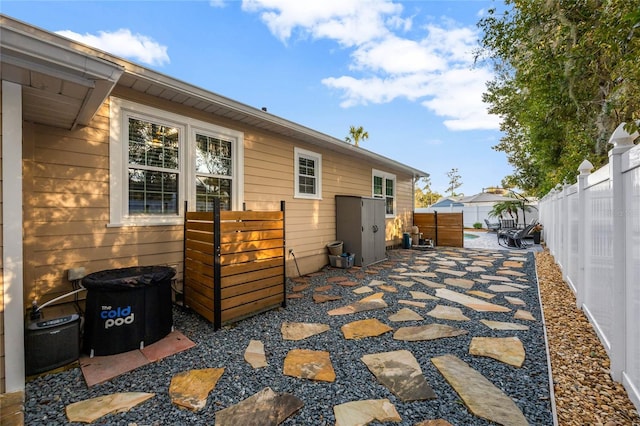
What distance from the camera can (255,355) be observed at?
2.78 metres

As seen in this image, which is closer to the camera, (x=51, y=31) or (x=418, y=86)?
(x=51, y=31)

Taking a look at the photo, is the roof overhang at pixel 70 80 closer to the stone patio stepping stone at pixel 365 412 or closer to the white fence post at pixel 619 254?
the stone patio stepping stone at pixel 365 412

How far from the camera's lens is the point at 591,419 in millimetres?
1833

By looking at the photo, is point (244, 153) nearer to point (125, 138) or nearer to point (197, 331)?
point (125, 138)

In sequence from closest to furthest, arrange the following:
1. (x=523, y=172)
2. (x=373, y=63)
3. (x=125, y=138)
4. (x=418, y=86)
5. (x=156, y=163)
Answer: (x=125, y=138) → (x=156, y=163) → (x=373, y=63) → (x=418, y=86) → (x=523, y=172)

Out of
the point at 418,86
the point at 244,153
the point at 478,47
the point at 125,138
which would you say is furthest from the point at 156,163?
the point at 418,86

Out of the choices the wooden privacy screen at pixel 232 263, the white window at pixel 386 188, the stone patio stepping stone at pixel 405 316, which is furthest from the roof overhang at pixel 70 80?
the white window at pixel 386 188

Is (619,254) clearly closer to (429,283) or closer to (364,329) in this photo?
(364,329)

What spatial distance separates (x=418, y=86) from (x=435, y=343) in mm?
12178

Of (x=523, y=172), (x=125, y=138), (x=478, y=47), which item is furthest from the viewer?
(x=523, y=172)

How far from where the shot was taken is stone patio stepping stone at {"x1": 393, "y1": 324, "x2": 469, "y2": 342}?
3127mm

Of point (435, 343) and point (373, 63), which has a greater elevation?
point (373, 63)

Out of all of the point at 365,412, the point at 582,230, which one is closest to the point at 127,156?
the point at 365,412

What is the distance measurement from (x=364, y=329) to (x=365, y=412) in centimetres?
142
